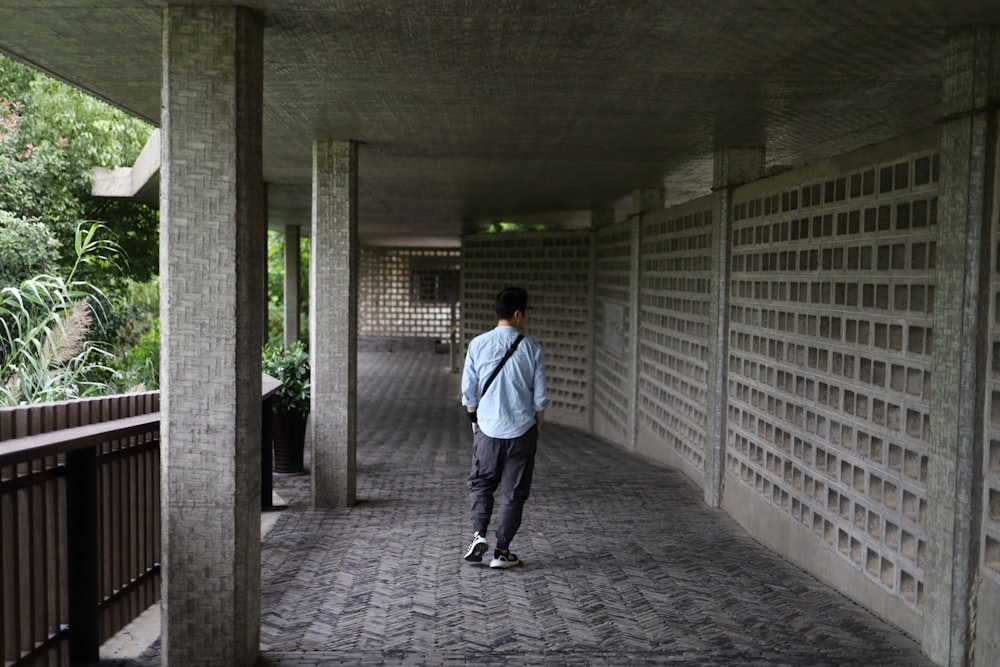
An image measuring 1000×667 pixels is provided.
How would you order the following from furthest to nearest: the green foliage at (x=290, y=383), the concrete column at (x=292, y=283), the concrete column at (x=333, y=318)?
the concrete column at (x=292, y=283) → the green foliage at (x=290, y=383) → the concrete column at (x=333, y=318)

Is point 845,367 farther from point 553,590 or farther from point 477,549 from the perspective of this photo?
point 477,549

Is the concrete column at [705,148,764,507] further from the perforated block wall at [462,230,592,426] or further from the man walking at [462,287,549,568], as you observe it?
the perforated block wall at [462,230,592,426]

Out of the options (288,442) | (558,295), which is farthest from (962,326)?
(558,295)

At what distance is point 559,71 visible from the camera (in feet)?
16.3

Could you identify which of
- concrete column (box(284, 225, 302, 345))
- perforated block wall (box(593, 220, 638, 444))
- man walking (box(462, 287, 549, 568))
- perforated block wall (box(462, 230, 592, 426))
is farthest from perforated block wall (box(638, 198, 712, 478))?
concrete column (box(284, 225, 302, 345))

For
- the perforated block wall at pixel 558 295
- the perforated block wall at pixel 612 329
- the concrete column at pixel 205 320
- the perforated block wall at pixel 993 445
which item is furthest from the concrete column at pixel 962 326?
the perforated block wall at pixel 558 295

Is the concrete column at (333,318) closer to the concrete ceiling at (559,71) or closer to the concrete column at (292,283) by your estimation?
the concrete ceiling at (559,71)

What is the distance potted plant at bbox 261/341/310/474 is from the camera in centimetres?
846

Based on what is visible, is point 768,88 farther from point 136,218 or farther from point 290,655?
point 136,218

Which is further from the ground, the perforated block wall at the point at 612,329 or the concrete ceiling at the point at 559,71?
the concrete ceiling at the point at 559,71

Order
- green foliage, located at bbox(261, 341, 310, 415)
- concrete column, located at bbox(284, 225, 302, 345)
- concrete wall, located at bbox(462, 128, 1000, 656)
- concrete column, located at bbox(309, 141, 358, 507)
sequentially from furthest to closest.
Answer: concrete column, located at bbox(284, 225, 302, 345) → green foliage, located at bbox(261, 341, 310, 415) → concrete column, located at bbox(309, 141, 358, 507) → concrete wall, located at bbox(462, 128, 1000, 656)

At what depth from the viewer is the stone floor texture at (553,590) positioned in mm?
4230

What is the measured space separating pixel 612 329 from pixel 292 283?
9.01 metres

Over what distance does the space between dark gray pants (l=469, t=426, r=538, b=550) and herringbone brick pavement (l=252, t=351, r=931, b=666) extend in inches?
12.5
